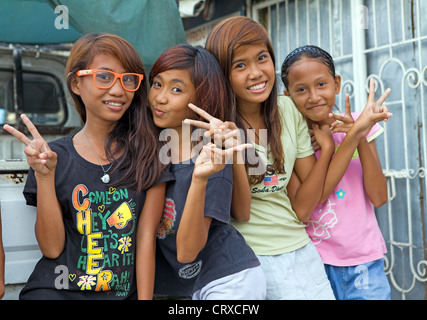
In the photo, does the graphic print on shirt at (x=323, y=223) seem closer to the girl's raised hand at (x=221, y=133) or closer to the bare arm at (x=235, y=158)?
the bare arm at (x=235, y=158)

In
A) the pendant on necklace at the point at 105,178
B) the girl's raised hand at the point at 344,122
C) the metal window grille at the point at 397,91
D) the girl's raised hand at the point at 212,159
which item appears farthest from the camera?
the metal window grille at the point at 397,91

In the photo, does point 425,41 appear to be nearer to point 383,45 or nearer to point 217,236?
point 383,45

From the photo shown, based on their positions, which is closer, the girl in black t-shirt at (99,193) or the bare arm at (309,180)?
the girl in black t-shirt at (99,193)

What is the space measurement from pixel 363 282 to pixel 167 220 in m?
0.93

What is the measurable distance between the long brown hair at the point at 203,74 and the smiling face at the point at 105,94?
0.17m

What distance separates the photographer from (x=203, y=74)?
1.75 metres

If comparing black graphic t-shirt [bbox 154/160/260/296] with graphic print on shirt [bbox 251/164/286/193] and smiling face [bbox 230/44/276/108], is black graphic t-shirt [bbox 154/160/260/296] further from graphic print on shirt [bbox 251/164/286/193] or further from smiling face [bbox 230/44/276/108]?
smiling face [bbox 230/44/276/108]

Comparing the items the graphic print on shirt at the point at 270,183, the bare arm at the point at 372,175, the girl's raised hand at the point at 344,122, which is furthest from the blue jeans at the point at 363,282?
the girl's raised hand at the point at 344,122

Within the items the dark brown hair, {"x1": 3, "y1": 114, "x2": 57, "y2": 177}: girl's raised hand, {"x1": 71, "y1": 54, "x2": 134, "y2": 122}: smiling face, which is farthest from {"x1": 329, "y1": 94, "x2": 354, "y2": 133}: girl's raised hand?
{"x1": 3, "y1": 114, "x2": 57, "y2": 177}: girl's raised hand

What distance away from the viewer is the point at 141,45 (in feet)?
8.70

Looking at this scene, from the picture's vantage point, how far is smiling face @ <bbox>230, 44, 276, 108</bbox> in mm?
1839

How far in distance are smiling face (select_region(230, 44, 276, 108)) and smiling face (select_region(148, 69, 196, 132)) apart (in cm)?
21

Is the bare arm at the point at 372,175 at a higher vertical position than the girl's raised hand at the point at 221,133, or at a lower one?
lower

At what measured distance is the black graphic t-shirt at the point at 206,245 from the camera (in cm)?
164
